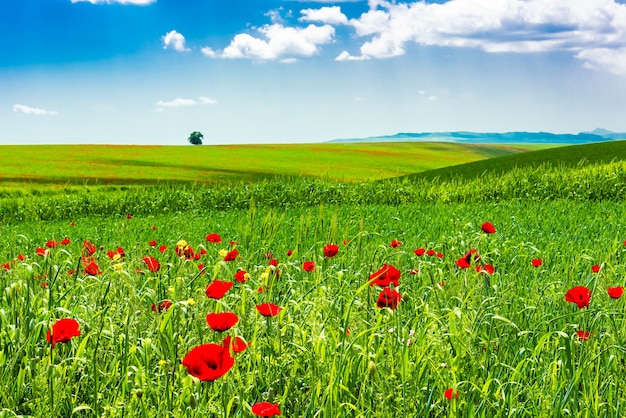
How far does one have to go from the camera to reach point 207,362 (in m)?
1.85

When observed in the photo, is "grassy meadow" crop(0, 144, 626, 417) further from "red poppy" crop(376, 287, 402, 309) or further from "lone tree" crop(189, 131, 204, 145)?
"lone tree" crop(189, 131, 204, 145)

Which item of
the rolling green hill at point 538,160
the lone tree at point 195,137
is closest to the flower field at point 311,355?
the rolling green hill at point 538,160

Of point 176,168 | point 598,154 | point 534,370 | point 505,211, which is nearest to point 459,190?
point 505,211

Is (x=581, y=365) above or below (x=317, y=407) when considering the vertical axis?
above

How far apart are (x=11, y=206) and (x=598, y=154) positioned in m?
25.8

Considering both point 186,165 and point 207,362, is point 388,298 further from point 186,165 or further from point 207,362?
point 186,165

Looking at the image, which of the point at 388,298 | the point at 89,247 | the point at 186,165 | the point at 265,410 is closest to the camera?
the point at 265,410

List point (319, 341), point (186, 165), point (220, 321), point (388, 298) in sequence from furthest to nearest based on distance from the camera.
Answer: point (186, 165), point (388, 298), point (319, 341), point (220, 321)

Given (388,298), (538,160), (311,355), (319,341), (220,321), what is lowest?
(311,355)

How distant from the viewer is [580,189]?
1269 centimetres

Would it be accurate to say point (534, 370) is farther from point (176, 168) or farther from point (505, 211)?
point (176, 168)

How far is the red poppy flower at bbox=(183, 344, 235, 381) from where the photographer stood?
70.1 inches

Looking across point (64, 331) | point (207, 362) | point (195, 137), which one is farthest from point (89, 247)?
point (195, 137)

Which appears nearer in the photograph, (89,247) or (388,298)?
(388,298)
